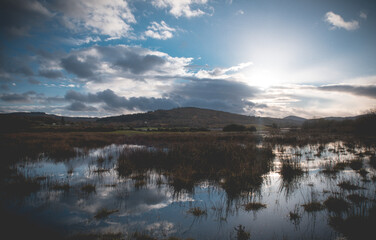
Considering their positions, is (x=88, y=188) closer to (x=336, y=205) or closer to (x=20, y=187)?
(x=20, y=187)

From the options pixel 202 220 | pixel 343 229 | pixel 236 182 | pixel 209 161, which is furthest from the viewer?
pixel 209 161

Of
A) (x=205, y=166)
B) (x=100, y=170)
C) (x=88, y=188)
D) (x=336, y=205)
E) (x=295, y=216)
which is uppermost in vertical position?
(x=336, y=205)

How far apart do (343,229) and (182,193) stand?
5.67 m

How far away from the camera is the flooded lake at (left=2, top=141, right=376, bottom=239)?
547 cm

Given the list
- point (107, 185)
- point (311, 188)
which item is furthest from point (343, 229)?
point (107, 185)

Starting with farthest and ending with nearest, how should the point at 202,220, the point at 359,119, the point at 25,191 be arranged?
1. the point at 359,119
2. the point at 25,191
3. the point at 202,220

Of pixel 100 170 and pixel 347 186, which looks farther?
pixel 100 170

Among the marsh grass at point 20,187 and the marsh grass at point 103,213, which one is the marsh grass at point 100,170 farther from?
the marsh grass at point 103,213

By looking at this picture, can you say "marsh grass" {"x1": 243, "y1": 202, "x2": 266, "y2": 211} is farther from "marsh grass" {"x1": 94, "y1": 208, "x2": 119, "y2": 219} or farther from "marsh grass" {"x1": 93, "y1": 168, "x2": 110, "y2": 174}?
"marsh grass" {"x1": 93, "y1": 168, "x2": 110, "y2": 174}

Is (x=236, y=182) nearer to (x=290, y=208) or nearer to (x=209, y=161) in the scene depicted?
(x=290, y=208)

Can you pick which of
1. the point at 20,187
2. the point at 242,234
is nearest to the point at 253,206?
the point at 242,234

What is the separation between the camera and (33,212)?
21.2 ft

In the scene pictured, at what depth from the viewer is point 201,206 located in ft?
23.4

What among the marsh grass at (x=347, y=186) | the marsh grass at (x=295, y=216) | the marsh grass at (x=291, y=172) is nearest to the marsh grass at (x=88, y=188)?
the marsh grass at (x=295, y=216)
